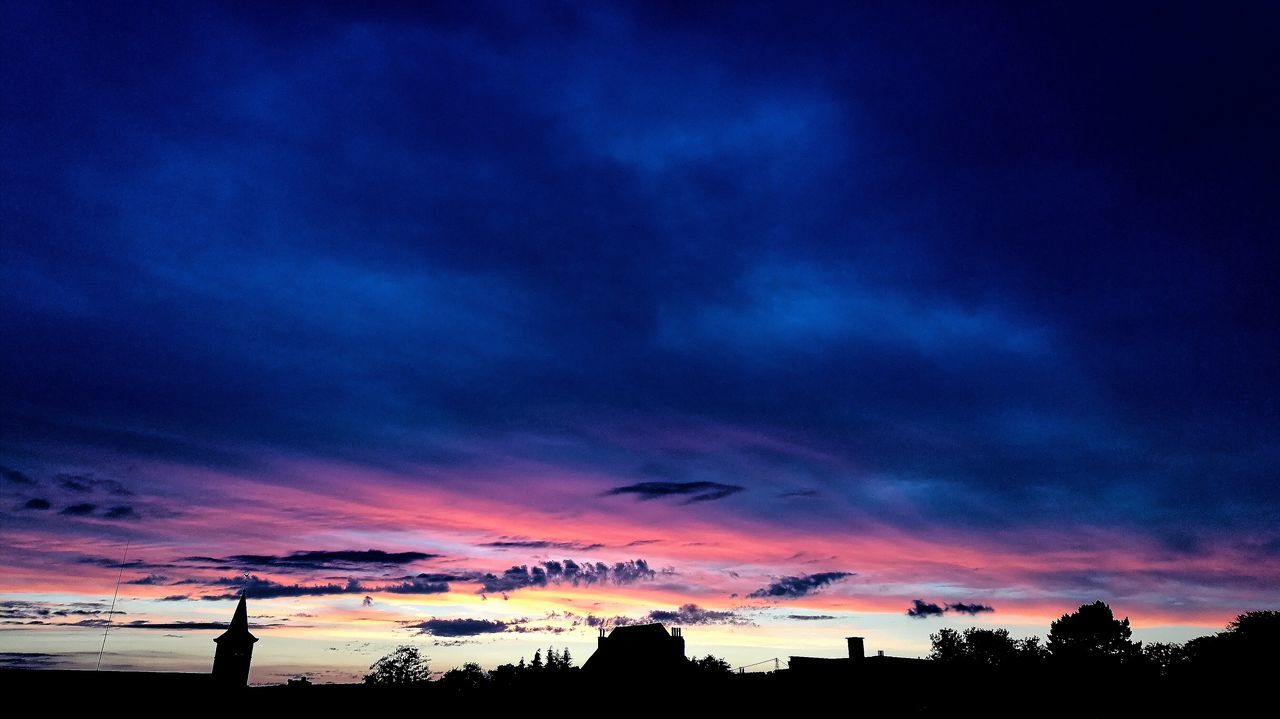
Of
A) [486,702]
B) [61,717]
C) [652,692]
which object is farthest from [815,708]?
[61,717]

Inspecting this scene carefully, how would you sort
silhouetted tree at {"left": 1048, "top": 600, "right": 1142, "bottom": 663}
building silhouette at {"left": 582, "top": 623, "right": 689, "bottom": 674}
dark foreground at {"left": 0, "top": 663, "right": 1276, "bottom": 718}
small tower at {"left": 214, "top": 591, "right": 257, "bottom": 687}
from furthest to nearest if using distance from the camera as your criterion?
silhouetted tree at {"left": 1048, "top": 600, "right": 1142, "bottom": 663} → small tower at {"left": 214, "top": 591, "right": 257, "bottom": 687} → building silhouette at {"left": 582, "top": 623, "right": 689, "bottom": 674} → dark foreground at {"left": 0, "top": 663, "right": 1276, "bottom": 718}

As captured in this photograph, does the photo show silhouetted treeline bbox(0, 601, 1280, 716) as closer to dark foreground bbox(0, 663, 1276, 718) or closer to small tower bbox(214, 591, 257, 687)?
dark foreground bbox(0, 663, 1276, 718)

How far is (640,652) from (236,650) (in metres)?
41.7

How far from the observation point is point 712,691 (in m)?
62.7

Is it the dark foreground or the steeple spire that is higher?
the steeple spire

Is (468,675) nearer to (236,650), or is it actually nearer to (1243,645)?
(236,650)

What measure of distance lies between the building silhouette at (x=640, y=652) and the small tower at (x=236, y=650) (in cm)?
3558

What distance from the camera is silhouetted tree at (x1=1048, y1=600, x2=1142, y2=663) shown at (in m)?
108

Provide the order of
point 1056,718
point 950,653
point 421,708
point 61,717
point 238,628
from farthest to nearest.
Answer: point 950,653, point 238,628, point 1056,718, point 421,708, point 61,717

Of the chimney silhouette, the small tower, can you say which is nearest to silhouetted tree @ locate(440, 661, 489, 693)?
the small tower

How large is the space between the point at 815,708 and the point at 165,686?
45927 millimetres

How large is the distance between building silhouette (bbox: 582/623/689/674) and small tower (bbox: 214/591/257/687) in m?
35.6

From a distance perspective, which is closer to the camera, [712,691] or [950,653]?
[712,691]

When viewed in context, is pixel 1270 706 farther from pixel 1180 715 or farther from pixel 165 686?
pixel 165 686
